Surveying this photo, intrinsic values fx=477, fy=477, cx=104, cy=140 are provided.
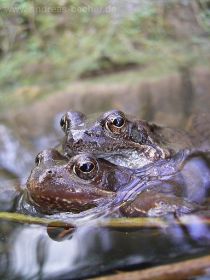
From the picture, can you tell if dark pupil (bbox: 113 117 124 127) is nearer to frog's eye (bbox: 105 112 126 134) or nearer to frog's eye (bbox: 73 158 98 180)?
frog's eye (bbox: 105 112 126 134)

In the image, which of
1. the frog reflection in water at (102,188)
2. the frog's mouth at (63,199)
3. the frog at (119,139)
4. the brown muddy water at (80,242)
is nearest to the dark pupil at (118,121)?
the frog at (119,139)

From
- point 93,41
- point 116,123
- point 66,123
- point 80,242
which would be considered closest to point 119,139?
point 116,123

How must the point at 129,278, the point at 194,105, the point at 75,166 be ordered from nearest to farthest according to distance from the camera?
the point at 129,278
the point at 75,166
the point at 194,105

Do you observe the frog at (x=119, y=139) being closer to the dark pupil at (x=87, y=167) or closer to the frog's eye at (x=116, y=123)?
the frog's eye at (x=116, y=123)

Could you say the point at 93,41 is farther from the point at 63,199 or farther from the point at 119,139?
the point at 63,199

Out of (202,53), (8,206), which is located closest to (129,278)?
(8,206)

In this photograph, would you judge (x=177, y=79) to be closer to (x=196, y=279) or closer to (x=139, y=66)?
(x=139, y=66)

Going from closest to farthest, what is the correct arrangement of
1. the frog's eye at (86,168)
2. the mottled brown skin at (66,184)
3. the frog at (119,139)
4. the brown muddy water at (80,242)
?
the brown muddy water at (80,242) < the mottled brown skin at (66,184) < the frog's eye at (86,168) < the frog at (119,139)
